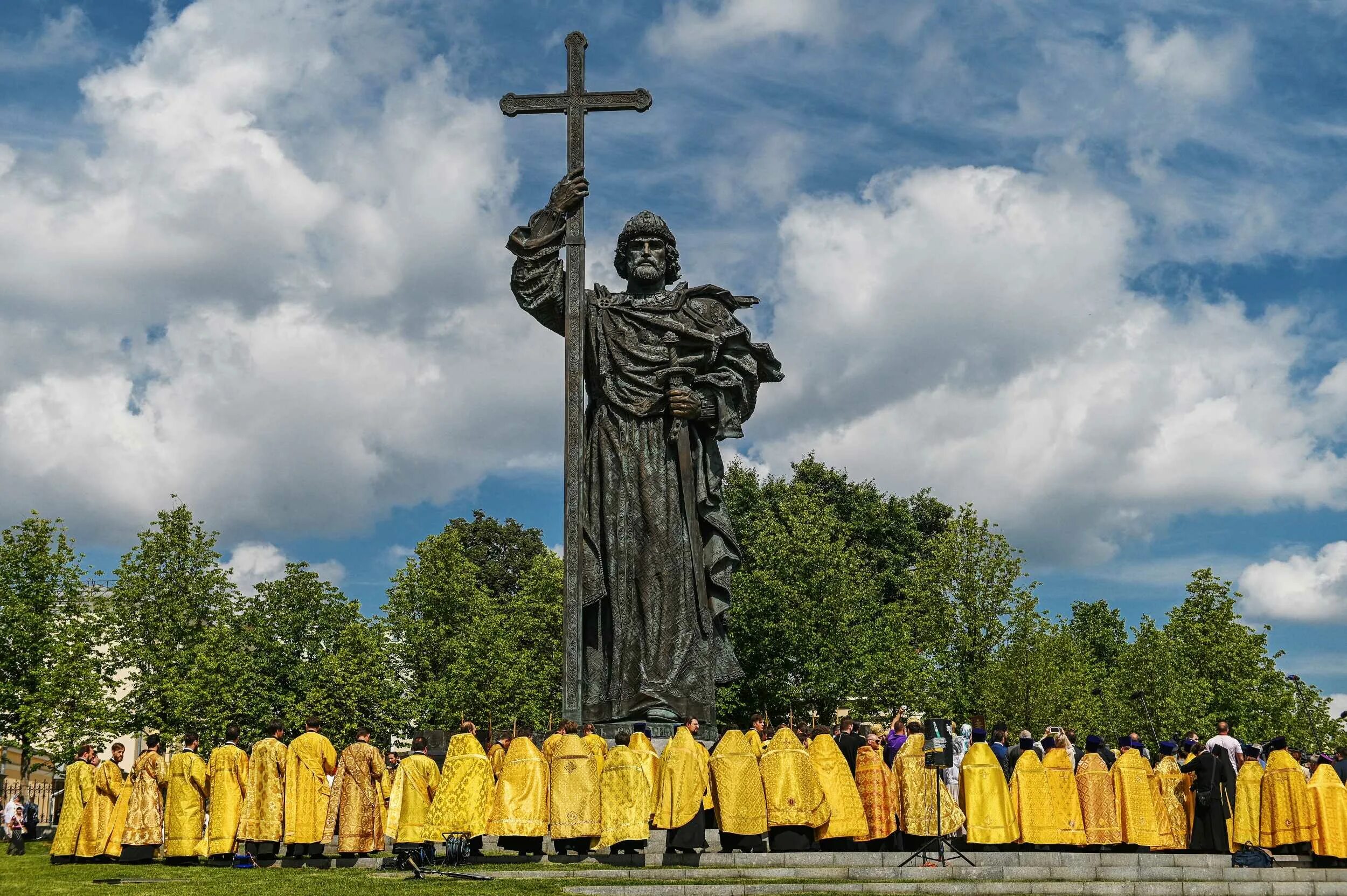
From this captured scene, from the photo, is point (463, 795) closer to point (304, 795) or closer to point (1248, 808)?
point (304, 795)

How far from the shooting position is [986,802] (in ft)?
50.6

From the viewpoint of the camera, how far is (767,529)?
42.9 meters

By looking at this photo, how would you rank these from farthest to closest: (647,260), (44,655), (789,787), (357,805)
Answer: (44,655), (647,260), (357,805), (789,787)

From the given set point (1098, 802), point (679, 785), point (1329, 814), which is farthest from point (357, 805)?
point (1329, 814)

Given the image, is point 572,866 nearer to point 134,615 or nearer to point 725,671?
point 725,671

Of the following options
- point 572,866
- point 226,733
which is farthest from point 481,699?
point 572,866

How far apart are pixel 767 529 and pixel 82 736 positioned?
20.6 metres

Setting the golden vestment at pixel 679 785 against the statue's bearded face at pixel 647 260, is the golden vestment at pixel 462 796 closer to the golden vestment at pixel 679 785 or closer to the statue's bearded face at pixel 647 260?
the golden vestment at pixel 679 785

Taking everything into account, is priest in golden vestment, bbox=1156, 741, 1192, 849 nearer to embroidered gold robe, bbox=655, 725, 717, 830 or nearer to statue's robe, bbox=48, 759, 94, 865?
embroidered gold robe, bbox=655, 725, 717, 830

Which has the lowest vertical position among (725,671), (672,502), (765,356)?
(725,671)

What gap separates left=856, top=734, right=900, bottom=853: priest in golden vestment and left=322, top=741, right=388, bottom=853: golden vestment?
18.5ft

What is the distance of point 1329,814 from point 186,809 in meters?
13.9

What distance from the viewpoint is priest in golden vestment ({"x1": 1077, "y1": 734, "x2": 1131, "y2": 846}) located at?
1605cm

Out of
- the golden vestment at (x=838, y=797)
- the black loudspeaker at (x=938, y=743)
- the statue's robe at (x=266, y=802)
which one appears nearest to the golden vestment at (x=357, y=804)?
the statue's robe at (x=266, y=802)
